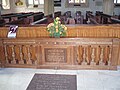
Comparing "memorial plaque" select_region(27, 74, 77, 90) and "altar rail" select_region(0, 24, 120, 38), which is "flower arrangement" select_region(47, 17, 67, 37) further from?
"memorial plaque" select_region(27, 74, 77, 90)

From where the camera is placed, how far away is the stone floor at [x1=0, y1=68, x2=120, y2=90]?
9.98 feet

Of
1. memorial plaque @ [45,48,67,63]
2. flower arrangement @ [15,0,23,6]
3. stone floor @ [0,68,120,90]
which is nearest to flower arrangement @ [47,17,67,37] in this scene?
memorial plaque @ [45,48,67,63]

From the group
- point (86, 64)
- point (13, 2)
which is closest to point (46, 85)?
point (86, 64)

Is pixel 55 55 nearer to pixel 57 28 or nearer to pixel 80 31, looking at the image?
pixel 57 28

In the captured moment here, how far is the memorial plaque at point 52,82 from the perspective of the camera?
295 cm

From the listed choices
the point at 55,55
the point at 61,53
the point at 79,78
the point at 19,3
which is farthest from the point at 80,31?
the point at 19,3

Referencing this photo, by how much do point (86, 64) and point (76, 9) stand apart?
10.0 m

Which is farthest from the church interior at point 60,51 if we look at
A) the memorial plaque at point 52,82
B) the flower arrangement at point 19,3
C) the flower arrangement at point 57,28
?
the flower arrangement at point 19,3

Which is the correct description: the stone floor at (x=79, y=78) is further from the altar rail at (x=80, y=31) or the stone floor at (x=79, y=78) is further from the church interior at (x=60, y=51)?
the altar rail at (x=80, y=31)

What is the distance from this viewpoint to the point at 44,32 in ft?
12.4

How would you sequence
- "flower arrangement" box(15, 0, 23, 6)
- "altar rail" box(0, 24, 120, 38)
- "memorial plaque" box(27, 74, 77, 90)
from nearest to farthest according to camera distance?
"memorial plaque" box(27, 74, 77, 90) → "altar rail" box(0, 24, 120, 38) → "flower arrangement" box(15, 0, 23, 6)

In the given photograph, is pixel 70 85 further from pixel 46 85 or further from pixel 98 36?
pixel 98 36

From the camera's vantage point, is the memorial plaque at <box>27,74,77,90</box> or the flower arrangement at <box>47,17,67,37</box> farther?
the flower arrangement at <box>47,17,67,37</box>

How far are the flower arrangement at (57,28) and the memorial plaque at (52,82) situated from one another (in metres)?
0.87
